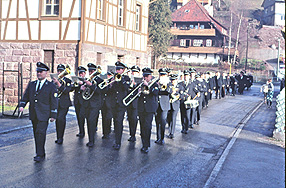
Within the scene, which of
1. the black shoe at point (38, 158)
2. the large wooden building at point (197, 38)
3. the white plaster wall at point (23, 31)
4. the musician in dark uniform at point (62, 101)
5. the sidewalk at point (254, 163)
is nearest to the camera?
the sidewalk at point (254, 163)

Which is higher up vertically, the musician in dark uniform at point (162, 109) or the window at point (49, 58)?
the window at point (49, 58)

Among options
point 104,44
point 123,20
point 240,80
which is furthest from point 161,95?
point 240,80

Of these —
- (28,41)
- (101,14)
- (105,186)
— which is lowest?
(105,186)

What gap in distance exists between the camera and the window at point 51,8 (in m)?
20.0

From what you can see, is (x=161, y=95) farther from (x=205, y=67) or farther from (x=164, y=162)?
(x=205, y=67)

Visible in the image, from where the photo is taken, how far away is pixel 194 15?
6781 cm

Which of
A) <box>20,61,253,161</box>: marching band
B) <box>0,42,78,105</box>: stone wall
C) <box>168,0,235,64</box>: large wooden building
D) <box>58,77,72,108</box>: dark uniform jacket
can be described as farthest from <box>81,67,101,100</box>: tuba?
<box>168,0,235,64</box>: large wooden building

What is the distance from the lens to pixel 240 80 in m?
33.9

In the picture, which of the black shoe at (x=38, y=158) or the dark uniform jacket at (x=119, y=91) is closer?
the black shoe at (x=38, y=158)

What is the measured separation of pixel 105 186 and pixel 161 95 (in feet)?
12.2

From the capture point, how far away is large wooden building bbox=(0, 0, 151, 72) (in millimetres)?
19656

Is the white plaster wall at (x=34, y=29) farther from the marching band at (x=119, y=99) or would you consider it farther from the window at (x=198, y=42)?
the window at (x=198, y=42)

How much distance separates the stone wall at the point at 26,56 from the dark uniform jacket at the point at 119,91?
35.5 ft

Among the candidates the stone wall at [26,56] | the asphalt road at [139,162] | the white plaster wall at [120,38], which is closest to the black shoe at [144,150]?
the asphalt road at [139,162]
